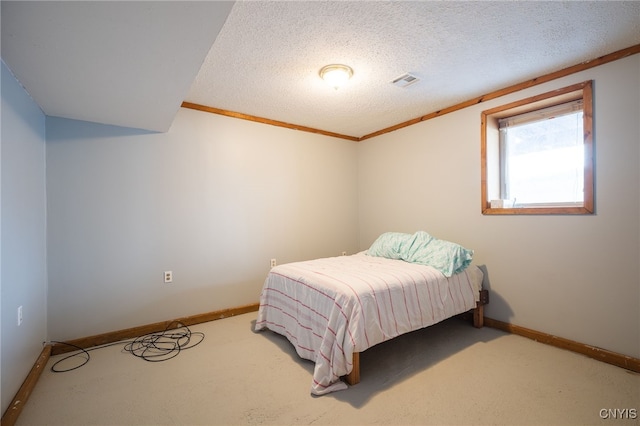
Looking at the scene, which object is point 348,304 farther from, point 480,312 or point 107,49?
point 107,49

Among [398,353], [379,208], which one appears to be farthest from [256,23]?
[379,208]

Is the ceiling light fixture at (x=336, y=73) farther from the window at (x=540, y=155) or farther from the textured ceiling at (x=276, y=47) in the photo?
the window at (x=540, y=155)

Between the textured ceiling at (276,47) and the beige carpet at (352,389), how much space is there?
196 cm

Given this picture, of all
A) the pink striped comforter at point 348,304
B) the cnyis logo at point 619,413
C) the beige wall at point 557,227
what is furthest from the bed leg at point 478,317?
the cnyis logo at point 619,413

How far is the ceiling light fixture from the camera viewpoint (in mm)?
2266

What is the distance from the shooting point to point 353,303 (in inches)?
74.8

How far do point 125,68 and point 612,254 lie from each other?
11.5 ft

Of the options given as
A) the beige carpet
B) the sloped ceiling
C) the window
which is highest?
the sloped ceiling

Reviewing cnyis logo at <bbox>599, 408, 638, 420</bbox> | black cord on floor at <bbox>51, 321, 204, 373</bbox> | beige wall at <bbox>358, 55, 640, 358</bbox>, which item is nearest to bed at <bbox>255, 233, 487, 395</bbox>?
beige wall at <bbox>358, 55, 640, 358</bbox>

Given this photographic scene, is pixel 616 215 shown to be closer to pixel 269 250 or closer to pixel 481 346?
pixel 481 346

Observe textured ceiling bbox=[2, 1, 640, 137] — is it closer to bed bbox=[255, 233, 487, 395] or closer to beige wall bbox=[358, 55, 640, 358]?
beige wall bbox=[358, 55, 640, 358]

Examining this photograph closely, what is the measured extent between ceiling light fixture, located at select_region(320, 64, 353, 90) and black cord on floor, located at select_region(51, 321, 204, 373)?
2.51m

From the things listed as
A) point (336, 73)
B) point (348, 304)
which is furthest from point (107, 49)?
point (348, 304)

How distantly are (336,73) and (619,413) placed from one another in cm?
276
